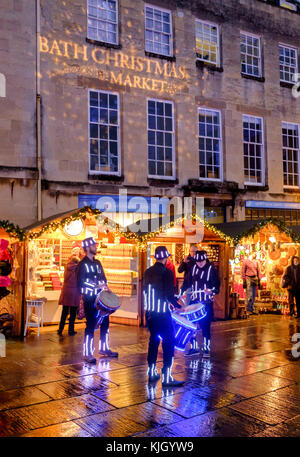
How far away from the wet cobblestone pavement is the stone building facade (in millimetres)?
6444

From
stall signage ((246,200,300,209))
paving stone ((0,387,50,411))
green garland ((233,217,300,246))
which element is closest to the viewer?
paving stone ((0,387,50,411))

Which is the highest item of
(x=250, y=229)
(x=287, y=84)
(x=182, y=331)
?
(x=287, y=84)

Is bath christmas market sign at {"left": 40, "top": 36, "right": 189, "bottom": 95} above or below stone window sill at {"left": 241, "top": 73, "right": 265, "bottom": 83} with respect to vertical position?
below

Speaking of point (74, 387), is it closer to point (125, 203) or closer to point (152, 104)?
point (125, 203)

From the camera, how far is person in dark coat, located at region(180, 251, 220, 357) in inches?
326

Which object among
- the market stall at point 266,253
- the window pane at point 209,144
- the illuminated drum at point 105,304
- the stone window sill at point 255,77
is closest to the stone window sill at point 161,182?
the window pane at point 209,144

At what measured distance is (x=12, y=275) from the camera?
11.0 metres

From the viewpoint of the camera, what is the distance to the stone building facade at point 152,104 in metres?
13.7

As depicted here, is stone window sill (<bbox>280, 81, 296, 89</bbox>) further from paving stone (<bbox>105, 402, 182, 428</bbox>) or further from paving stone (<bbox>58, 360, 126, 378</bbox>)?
paving stone (<bbox>105, 402, 182, 428</bbox>)

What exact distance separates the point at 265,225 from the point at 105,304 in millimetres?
6965

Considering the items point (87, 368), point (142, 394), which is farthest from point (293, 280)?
point (142, 394)

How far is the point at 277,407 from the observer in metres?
5.84

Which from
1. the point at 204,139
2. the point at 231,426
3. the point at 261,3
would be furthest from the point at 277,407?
the point at 261,3

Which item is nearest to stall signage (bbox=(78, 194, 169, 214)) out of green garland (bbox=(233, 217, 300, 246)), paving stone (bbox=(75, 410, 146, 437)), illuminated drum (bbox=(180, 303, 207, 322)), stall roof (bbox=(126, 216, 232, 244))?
stall roof (bbox=(126, 216, 232, 244))
